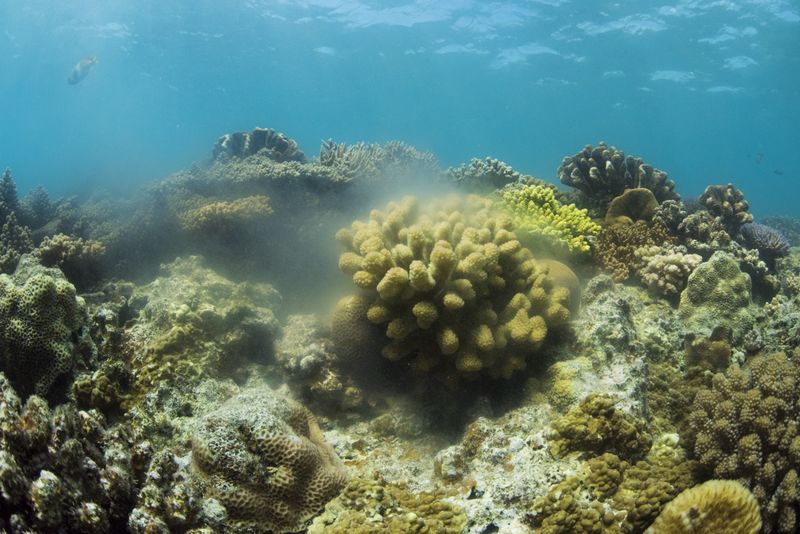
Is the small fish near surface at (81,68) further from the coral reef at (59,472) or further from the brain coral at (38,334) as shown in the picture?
the coral reef at (59,472)

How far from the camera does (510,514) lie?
3.10 m

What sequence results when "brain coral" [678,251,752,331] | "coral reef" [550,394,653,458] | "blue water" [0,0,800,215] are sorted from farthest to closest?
"blue water" [0,0,800,215] → "brain coral" [678,251,752,331] → "coral reef" [550,394,653,458]

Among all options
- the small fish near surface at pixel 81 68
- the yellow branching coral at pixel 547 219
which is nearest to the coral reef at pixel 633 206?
the yellow branching coral at pixel 547 219

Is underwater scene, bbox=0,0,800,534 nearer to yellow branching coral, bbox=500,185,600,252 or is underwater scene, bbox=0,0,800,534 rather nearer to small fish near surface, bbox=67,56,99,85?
yellow branching coral, bbox=500,185,600,252

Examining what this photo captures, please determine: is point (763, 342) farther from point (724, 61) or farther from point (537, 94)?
point (537, 94)

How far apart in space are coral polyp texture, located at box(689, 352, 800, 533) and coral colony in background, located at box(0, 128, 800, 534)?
0.02 meters

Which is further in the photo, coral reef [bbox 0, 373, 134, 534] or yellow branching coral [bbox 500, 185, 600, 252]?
yellow branching coral [bbox 500, 185, 600, 252]

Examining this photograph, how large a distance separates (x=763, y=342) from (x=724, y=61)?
5163cm

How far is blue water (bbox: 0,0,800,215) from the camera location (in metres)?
37.5

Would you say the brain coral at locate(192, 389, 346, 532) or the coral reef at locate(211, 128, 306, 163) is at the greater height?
the coral reef at locate(211, 128, 306, 163)

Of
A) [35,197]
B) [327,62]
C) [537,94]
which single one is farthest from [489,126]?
[35,197]

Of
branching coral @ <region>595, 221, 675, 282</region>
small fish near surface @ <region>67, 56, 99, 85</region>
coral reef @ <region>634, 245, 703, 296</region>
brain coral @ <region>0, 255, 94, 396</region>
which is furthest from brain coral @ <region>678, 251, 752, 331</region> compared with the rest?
small fish near surface @ <region>67, 56, 99, 85</region>

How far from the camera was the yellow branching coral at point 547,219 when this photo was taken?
19.6 ft

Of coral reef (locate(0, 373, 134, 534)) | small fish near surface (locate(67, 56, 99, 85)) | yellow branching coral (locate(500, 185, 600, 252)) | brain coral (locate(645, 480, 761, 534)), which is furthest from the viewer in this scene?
small fish near surface (locate(67, 56, 99, 85))
